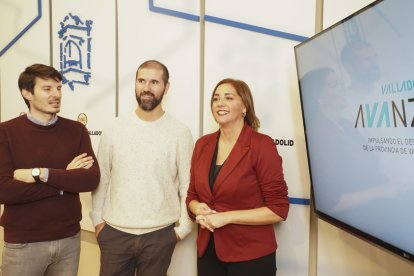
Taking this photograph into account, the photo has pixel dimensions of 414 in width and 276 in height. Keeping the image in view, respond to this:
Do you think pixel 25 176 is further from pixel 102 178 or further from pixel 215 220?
pixel 215 220

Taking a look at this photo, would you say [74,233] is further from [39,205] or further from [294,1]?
[294,1]

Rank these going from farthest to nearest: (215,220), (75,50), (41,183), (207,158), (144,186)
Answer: (75,50), (144,186), (207,158), (41,183), (215,220)

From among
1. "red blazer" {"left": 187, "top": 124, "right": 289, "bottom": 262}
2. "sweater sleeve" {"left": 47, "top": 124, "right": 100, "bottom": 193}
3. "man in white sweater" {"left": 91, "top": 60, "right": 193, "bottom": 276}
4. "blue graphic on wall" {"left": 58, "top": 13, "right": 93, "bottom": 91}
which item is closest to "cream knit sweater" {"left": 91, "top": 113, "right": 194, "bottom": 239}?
"man in white sweater" {"left": 91, "top": 60, "right": 193, "bottom": 276}

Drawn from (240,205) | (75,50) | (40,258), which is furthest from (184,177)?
(75,50)

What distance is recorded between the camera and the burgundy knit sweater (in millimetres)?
1855

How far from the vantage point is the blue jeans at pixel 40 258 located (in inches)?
74.5

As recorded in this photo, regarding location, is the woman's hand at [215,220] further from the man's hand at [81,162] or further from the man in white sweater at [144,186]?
the man's hand at [81,162]

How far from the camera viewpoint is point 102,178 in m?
2.26

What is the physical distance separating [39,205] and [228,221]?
3.48 ft

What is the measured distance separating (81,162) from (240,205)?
38.3 inches

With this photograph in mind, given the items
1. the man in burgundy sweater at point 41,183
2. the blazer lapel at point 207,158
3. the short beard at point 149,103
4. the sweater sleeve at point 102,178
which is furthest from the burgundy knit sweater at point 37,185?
the blazer lapel at point 207,158

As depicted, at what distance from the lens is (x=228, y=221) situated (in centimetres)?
177

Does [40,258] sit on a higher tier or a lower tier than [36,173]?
lower

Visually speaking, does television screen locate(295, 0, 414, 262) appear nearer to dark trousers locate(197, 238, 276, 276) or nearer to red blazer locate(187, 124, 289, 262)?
red blazer locate(187, 124, 289, 262)
